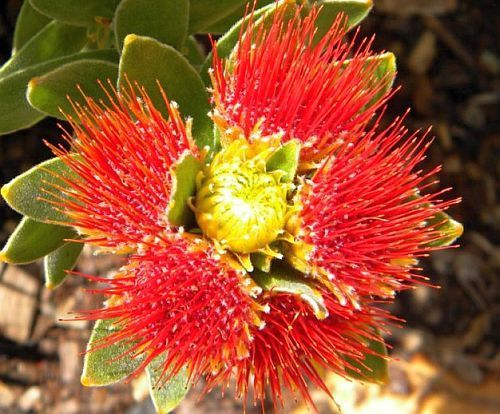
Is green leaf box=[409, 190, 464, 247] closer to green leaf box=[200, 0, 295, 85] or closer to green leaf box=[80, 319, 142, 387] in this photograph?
green leaf box=[200, 0, 295, 85]

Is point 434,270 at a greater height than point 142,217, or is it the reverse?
point 142,217

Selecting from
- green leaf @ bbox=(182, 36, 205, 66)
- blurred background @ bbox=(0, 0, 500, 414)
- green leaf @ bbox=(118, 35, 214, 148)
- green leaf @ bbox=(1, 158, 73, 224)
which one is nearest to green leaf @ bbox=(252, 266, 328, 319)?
green leaf @ bbox=(118, 35, 214, 148)

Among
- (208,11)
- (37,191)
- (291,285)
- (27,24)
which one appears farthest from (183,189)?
(27,24)

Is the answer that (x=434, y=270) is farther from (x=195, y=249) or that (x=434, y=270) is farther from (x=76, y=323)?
(x=195, y=249)

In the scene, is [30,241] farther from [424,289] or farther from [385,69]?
[424,289]

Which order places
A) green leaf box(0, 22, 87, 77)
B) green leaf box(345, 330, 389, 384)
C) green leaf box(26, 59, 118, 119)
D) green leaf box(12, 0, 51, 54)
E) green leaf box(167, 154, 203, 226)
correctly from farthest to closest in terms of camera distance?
1. green leaf box(12, 0, 51, 54)
2. green leaf box(0, 22, 87, 77)
3. green leaf box(345, 330, 389, 384)
4. green leaf box(26, 59, 118, 119)
5. green leaf box(167, 154, 203, 226)

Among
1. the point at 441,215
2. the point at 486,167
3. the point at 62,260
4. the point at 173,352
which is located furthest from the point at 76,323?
the point at 486,167

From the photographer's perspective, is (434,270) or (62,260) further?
(434,270)
